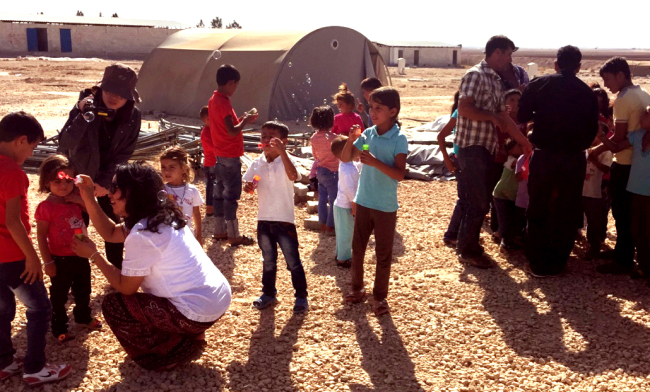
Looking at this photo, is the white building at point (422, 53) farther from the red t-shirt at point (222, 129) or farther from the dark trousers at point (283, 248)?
the dark trousers at point (283, 248)

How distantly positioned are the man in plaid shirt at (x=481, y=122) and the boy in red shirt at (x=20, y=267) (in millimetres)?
3682

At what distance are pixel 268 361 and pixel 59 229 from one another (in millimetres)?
1725

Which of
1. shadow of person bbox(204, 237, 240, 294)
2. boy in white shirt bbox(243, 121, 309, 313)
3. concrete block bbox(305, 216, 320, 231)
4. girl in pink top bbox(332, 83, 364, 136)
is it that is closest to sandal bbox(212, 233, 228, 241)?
shadow of person bbox(204, 237, 240, 294)

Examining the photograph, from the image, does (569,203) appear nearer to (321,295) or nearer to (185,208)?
(321,295)

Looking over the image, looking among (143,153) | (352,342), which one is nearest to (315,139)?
(352,342)

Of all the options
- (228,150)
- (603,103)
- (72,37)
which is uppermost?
(72,37)

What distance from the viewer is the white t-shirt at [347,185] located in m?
6.20

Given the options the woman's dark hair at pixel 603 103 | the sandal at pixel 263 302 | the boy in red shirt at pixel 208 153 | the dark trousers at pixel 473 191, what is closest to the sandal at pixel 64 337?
the sandal at pixel 263 302

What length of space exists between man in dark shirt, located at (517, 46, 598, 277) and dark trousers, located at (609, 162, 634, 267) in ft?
1.17

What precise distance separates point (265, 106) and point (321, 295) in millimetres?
10571

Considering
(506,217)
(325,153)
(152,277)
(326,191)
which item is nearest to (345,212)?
(325,153)

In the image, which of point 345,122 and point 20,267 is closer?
point 20,267

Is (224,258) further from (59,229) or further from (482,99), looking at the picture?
(482,99)

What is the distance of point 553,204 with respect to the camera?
6.02 m
